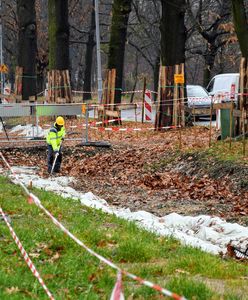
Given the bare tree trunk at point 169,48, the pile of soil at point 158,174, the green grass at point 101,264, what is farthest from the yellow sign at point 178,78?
the green grass at point 101,264

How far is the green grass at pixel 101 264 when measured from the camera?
6188mm

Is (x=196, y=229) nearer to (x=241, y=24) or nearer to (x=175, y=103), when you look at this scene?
(x=241, y=24)

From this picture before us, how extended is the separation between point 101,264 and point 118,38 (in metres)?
22.0

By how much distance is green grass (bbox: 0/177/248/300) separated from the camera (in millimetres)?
6188

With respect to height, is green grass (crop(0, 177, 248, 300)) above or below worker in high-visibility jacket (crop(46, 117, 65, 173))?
below

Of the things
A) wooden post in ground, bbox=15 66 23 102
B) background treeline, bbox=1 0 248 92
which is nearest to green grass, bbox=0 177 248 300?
background treeline, bbox=1 0 248 92

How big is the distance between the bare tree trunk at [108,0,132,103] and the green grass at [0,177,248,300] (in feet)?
62.9

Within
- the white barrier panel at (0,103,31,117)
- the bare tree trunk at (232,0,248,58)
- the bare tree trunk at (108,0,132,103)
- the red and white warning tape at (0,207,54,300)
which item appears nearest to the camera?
the red and white warning tape at (0,207,54,300)

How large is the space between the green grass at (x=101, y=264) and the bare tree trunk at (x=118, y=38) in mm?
19168

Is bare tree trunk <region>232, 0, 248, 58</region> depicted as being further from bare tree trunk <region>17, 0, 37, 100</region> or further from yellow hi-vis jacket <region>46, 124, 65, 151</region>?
bare tree trunk <region>17, 0, 37, 100</region>

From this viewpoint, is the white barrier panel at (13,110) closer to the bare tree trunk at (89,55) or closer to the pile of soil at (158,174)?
the pile of soil at (158,174)

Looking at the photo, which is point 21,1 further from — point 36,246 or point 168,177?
point 36,246

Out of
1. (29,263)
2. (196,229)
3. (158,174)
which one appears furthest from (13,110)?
(29,263)

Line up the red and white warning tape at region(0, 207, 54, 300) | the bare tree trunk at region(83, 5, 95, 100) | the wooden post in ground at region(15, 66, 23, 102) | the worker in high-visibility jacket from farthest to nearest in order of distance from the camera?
1. the bare tree trunk at region(83, 5, 95, 100)
2. the wooden post in ground at region(15, 66, 23, 102)
3. the worker in high-visibility jacket
4. the red and white warning tape at region(0, 207, 54, 300)
